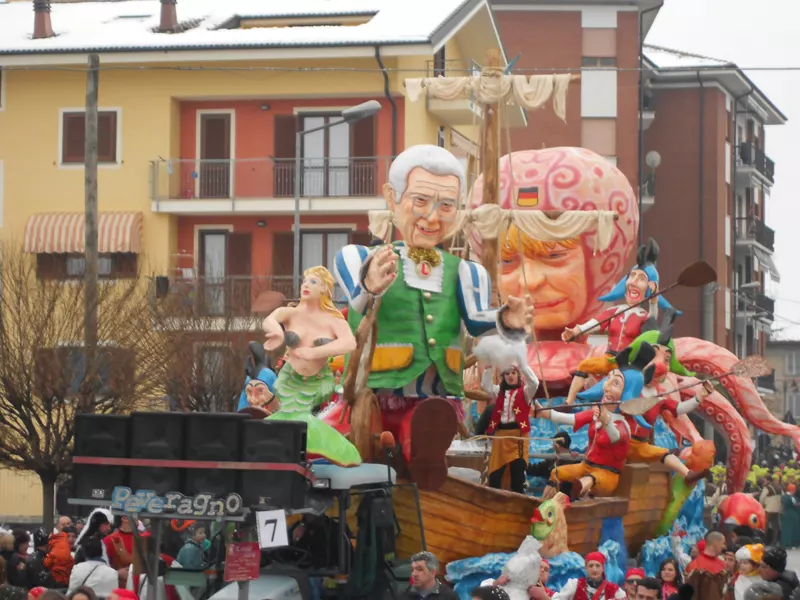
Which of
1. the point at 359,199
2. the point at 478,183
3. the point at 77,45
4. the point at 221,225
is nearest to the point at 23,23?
the point at 77,45

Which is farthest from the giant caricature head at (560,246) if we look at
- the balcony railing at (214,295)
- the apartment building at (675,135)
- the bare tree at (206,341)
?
the apartment building at (675,135)

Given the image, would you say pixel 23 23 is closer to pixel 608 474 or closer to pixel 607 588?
pixel 608 474

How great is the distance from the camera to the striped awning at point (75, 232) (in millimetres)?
37000

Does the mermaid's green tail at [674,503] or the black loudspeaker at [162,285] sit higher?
the black loudspeaker at [162,285]

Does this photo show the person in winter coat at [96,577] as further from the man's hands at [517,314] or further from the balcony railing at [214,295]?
the balcony railing at [214,295]

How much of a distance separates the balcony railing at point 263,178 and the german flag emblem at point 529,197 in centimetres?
1678

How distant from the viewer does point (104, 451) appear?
35.6 feet

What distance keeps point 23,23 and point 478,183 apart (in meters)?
22.1

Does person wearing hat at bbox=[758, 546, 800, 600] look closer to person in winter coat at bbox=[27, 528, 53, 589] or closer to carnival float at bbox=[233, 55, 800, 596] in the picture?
carnival float at bbox=[233, 55, 800, 596]

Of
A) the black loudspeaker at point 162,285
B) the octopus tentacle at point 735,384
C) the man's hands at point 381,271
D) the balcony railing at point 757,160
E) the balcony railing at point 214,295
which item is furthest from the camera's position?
the balcony railing at point 757,160

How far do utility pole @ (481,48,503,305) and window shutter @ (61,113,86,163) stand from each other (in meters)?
21.5

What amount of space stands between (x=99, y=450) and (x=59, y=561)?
545cm

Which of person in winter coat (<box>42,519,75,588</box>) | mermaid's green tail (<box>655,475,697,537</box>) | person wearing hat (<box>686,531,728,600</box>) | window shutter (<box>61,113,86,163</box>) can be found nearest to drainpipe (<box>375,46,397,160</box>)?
window shutter (<box>61,113,86,163</box>)

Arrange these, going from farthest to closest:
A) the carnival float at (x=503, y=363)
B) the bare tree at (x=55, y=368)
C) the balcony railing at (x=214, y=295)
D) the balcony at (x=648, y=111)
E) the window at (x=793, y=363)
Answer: the window at (x=793, y=363) → the balcony at (x=648, y=111) → the balcony railing at (x=214, y=295) → the bare tree at (x=55, y=368) → the carnival float at (x=503, y=363)
